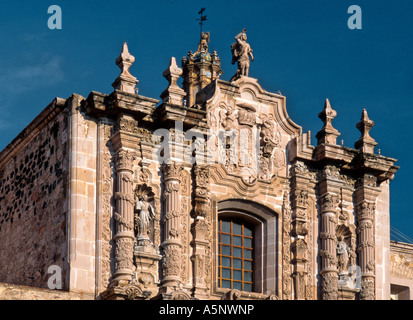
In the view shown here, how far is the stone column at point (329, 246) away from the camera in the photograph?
42656mm

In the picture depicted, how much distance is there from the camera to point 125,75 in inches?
1636

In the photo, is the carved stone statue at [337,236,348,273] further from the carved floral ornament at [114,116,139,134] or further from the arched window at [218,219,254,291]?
the carved floral ornament at [114,116,139,134]

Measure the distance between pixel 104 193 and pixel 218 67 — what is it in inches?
736

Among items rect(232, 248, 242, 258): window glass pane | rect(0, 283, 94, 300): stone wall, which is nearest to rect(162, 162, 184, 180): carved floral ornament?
rect(232, 248, 242, 258): window glass pane

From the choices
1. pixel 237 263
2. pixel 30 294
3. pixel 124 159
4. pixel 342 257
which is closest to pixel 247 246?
pixel 237 263

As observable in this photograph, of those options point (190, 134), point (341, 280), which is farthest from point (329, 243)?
point (190, 134)

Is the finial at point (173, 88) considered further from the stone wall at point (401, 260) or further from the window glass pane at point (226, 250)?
the stone wall at point (401, 260)

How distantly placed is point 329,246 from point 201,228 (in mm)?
4194

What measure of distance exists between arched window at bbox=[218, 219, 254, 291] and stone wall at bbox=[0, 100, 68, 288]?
193 inches

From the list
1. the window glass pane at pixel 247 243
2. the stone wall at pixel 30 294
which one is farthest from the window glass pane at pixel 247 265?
the stone wall at pixel 30 294

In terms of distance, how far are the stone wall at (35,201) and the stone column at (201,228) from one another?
3.75 m

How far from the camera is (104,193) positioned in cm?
4047
